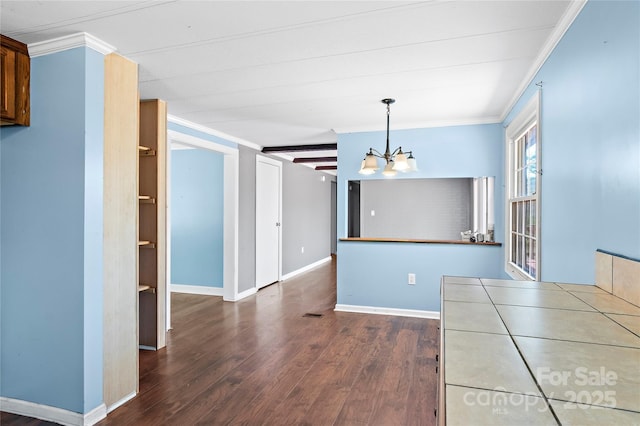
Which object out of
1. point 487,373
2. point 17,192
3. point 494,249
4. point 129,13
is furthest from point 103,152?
point 494,249

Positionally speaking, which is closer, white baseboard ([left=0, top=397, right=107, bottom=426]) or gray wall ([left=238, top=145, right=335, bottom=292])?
white baseboard ([left=0, top=397, right=107, bottom=426])

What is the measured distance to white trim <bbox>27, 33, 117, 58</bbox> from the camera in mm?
2041

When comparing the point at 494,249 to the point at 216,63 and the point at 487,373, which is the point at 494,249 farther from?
the point at 487,373

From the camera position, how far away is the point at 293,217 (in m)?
6.89

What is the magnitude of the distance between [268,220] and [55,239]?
12.7 ft

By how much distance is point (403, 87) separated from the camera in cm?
288

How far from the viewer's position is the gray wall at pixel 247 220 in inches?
199

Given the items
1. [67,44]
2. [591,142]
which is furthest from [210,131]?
[591,142]

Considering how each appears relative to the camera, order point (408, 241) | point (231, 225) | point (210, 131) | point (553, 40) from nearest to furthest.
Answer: point (553, 40) < point (408, 241) < point (210, 131) < point (231, 225)

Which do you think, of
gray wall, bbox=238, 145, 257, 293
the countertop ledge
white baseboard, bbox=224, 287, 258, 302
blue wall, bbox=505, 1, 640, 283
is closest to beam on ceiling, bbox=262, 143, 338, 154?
gray wall, bbox=238, 145, 257, 293

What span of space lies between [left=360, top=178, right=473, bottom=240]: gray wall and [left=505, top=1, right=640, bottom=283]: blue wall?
6.29 feet

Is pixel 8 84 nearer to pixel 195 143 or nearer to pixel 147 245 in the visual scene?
pixel 147 245

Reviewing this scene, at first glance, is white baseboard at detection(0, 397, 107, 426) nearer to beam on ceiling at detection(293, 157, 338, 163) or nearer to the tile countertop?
the tile countertop

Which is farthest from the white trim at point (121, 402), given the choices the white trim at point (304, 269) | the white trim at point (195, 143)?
the white trim at point (304, 269)
